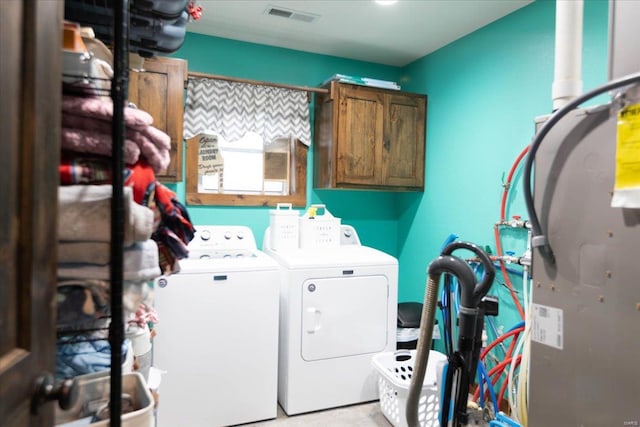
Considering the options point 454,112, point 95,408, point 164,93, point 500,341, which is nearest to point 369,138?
point 454,112

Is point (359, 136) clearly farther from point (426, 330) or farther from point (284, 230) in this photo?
point (426, 330)

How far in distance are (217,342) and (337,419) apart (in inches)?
36.0

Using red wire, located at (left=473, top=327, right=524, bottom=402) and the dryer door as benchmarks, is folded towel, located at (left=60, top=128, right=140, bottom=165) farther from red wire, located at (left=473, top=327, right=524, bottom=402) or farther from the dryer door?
red wire, located at (left=473, top=327, right=524, bottom=402)

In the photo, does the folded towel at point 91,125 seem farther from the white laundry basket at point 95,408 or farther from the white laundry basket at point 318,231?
the white laundry basket at point 318,231

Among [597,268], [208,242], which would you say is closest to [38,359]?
[597,268]

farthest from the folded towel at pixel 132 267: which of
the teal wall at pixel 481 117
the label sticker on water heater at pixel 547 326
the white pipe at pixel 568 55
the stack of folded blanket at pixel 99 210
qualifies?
the teal wall at pixel 481 117

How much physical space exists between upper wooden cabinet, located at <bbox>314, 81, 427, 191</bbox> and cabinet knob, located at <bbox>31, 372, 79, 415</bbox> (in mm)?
2556

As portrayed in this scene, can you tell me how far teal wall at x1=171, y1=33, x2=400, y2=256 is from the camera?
9.96 feet

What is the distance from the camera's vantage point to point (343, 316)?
2.63 metres

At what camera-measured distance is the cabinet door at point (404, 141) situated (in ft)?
10.6

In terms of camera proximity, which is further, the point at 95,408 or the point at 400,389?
the point at 400,389

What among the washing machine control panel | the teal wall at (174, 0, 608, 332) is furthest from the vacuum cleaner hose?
the washing machine control panel

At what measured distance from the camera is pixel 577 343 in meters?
1.10

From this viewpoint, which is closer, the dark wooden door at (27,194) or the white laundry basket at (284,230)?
the dark wooden door at (27,194)
